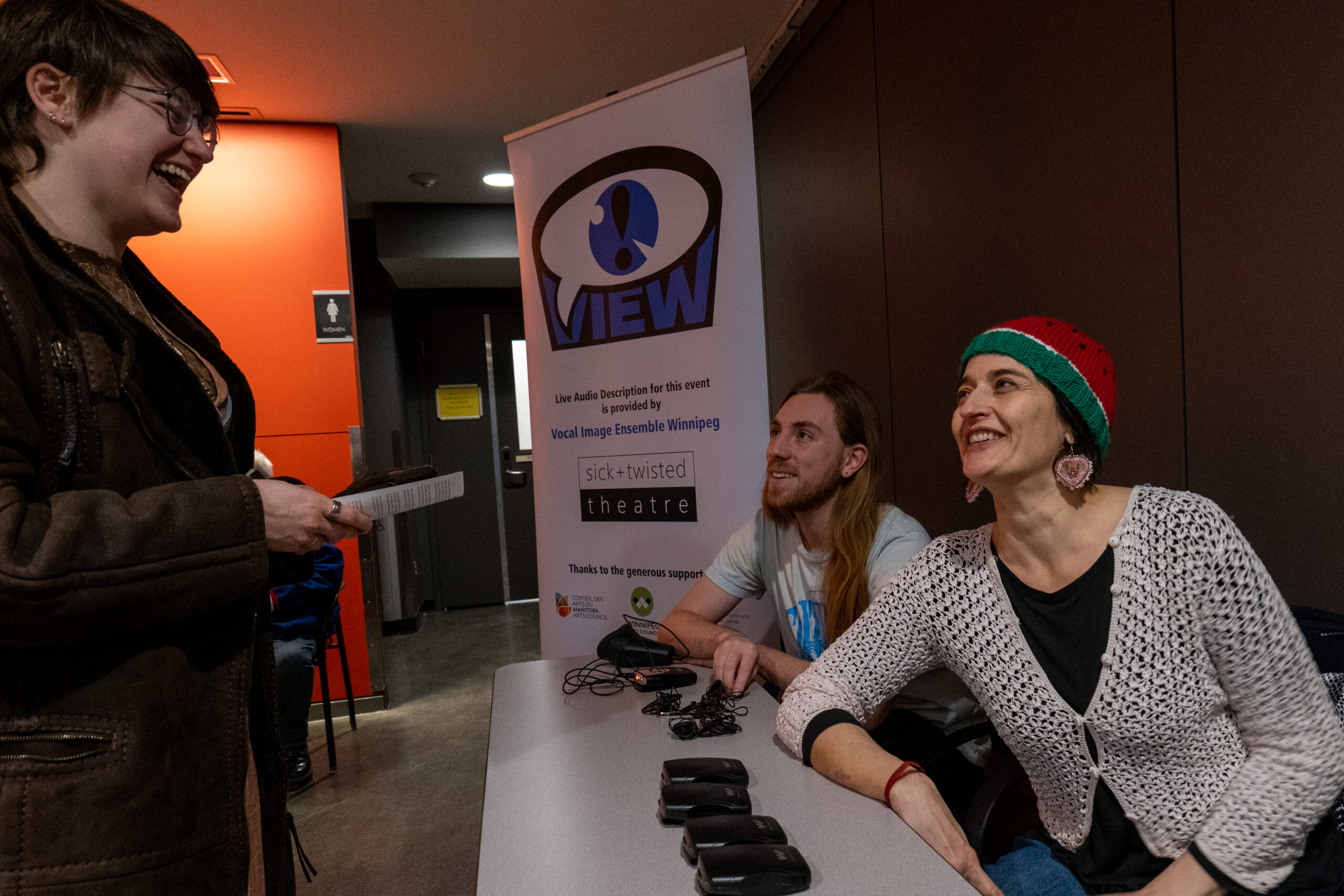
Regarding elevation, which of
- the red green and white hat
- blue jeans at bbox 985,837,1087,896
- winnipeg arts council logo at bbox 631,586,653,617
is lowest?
blue jeans at bbox 985,837,1087,896

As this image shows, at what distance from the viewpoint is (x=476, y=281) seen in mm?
6582

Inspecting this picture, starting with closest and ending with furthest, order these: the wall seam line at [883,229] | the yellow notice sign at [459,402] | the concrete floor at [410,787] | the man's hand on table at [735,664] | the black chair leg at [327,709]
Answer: the man's hand on table at [735,664], the concrete floor at [410,787], the wall seam line at [883,229], the black chair leg at [327,709], the yellow notice sign at [459,402]

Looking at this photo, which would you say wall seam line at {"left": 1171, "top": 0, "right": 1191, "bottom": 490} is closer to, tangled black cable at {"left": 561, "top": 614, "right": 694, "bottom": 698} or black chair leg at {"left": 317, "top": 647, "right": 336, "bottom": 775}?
tangled black cable at {"left": 561, "top": 614, "right": 694, "bottom": 698}

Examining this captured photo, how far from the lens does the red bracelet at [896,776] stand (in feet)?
3.69

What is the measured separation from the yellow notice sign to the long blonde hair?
197 inches

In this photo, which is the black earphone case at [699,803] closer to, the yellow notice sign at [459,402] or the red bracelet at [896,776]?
the red bracelet at [896,776]

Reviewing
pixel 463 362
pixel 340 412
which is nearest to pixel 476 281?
pixel 463 362

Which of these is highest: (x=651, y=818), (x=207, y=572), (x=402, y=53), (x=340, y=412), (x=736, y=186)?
(x=402, y=53)

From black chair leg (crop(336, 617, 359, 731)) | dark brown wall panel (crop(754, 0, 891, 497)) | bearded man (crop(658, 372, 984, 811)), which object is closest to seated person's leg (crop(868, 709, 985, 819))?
bearded man (crop(658, 372, 984, 811))

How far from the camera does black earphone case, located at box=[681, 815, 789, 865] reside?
937 millimetres

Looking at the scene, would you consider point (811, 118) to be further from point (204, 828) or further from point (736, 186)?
point (204, 828)

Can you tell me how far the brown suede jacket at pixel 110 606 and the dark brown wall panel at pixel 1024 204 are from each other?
182cm

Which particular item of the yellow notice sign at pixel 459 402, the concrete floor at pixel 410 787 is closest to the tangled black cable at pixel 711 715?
the concrete floor at pixel 410 787

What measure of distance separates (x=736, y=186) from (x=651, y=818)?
2.04 meters
